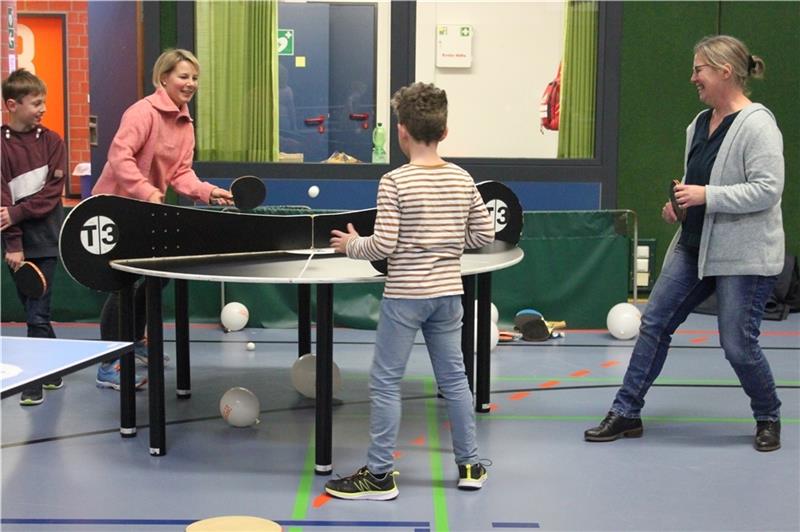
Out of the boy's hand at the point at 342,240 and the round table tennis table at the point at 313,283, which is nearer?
the boy's hand at the point at 342,240

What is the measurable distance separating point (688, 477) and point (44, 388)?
3.00 m

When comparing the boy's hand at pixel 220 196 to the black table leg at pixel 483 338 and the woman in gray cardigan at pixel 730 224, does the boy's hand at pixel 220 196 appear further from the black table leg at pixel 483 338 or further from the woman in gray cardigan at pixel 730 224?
the woman in gray cardigan at pixel 730 224

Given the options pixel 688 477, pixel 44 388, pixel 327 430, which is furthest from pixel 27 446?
pixel 688 477

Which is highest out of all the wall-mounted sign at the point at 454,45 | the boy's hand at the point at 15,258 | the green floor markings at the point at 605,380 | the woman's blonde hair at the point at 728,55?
the wall-mounted sign at the point at 454,45

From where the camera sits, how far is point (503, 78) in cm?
830

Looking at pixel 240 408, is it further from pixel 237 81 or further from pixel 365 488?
pixel 237 81

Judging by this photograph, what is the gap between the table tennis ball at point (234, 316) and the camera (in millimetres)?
6598

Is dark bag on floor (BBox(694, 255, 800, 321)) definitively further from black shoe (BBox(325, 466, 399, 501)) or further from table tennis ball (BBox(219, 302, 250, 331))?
black shoe (BBox(325, 466, 399, 501))

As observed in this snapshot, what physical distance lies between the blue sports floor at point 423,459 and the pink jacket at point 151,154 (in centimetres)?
99

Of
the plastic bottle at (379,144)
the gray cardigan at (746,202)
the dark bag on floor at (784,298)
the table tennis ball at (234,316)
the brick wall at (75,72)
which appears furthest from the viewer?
the brick wall at (75,72)

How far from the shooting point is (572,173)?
8.01 meters

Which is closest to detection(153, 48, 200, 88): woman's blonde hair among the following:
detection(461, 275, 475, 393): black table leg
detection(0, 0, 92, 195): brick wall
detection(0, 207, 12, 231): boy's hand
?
detection(0, 207, 12, 231): boy's hand

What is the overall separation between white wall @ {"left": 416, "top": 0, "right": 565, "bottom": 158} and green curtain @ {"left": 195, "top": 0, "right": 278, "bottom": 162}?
1.18 metres

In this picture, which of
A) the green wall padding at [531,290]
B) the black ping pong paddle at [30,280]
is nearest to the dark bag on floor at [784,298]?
the green wall padding at [531,290]
